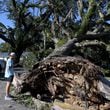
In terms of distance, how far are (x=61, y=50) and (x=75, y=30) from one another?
18.8ft

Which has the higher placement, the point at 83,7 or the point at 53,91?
the point at 83,7

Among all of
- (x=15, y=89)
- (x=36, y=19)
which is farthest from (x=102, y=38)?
(x=36, y=19)

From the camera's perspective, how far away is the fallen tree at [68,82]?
544 inches

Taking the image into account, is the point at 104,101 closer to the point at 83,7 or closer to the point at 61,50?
the point at 61,50

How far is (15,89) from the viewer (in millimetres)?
16266

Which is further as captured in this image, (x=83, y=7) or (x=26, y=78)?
(x=83, y=7)

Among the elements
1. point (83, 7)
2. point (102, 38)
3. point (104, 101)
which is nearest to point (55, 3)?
point (83, 7)

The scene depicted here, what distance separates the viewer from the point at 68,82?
15023 mm

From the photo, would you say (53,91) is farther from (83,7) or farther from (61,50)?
(83,7)

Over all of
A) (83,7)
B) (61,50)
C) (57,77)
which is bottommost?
(57,77)

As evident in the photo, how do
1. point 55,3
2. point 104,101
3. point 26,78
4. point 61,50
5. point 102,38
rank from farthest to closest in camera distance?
point 55,3 → point 102,38 → point 61,50 → point 26,78 → point 104,101

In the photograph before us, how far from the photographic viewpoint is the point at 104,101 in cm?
1376

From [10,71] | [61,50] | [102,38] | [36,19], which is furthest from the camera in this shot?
[36,19]

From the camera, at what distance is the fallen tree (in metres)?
13.8
